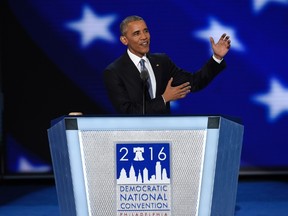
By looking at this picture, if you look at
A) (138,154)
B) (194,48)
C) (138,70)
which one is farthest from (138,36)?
(194,48)

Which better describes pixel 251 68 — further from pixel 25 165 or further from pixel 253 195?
pixel 25 165

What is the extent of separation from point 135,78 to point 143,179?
112cm

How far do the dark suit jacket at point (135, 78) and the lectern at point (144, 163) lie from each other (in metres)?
0.70

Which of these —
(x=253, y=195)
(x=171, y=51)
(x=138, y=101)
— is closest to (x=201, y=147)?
(x=138, y=101)

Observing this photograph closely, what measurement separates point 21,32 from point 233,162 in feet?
12.7

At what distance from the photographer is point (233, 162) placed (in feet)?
9.42

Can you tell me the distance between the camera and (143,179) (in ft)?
9.14

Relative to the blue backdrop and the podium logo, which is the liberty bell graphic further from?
the blue backdrop

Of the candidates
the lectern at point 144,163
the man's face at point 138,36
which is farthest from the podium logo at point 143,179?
the man's face at point 138,36

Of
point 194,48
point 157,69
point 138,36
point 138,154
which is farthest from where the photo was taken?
point 194,48

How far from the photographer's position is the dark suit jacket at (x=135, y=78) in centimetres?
369

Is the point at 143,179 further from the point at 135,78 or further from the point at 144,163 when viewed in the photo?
the point at 135,78

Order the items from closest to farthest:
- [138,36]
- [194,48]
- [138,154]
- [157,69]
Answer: [138,154] < [138,36] < [157,69] < [194,48]

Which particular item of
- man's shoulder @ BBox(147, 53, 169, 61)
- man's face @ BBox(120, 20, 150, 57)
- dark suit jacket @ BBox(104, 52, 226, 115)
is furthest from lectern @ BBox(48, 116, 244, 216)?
man's shoulder @ BBox(147, 53, 169, 61)
